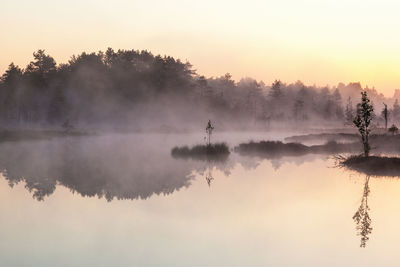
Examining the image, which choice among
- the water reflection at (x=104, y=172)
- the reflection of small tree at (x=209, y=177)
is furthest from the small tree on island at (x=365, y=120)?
the reflection of small tree at (x=209, y=177)

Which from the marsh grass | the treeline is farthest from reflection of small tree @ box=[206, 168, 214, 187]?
the treeline

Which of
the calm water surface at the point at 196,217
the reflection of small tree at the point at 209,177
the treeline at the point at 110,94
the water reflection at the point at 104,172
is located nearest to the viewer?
the calm water surface at the point at 196,217

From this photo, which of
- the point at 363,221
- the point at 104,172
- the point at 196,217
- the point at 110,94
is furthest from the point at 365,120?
the point at 110,94

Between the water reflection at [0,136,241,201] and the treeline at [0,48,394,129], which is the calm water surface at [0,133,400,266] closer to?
the water reflection at [0,136,241,201]

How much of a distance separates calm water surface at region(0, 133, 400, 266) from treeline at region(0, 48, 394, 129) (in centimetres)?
9043

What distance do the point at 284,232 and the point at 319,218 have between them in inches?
143

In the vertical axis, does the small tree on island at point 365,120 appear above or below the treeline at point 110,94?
A: below

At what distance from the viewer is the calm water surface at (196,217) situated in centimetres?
1686

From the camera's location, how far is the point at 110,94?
5487 inches

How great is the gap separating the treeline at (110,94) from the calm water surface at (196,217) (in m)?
90.4

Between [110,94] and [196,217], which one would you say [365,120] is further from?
[110,94]

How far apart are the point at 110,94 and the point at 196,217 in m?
121

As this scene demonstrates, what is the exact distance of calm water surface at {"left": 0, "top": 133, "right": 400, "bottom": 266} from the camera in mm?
16859

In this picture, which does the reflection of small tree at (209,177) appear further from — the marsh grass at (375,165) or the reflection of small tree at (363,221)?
the marsh grass at (375,165)
